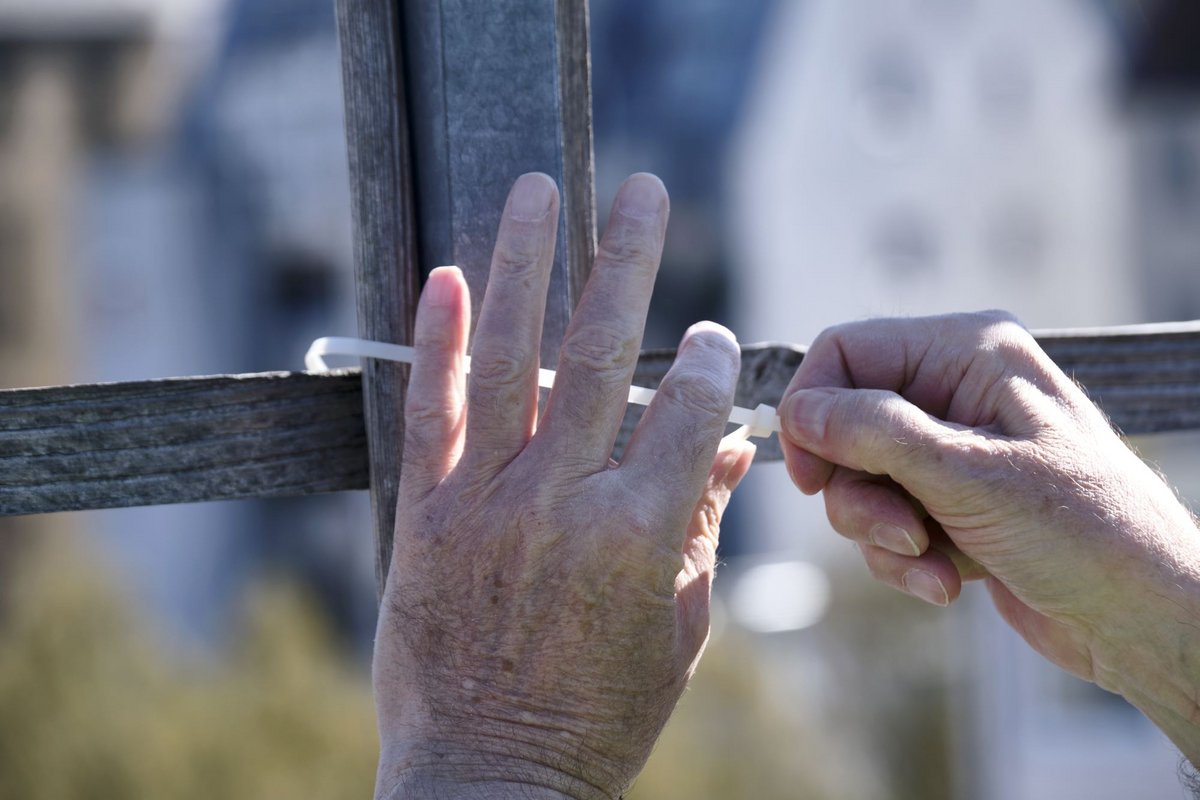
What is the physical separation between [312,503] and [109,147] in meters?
9.19

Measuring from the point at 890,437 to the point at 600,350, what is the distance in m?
0.30

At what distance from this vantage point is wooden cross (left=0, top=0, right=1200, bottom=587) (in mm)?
1087

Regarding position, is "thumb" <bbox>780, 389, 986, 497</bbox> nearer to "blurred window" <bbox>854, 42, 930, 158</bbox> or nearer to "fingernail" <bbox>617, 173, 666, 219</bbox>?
"fingernail" <bbox>617, 173, 666, 219</bbox>

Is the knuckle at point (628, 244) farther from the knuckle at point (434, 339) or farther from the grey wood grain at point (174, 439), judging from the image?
the grey wood grain at point (174, 439)

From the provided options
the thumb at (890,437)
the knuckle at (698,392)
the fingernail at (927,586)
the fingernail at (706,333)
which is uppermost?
the fingernail at (706,333)

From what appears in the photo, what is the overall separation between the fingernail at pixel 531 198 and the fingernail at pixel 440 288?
74 mm

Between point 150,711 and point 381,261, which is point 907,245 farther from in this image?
point 381,261

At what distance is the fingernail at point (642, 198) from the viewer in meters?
1.04

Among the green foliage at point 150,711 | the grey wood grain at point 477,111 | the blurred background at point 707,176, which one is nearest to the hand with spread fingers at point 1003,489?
the grey wood grain at point 477,111

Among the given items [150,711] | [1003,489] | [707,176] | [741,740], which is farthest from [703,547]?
[707,176]

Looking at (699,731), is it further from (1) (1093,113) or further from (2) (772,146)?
(1) (1093,113)

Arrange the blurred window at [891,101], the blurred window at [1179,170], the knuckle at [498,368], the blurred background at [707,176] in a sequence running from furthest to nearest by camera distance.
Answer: the blurred window at [1179,170] < the blurred window at [891,101] < the blurred background at [707,176] < the knuckle at [498,368]

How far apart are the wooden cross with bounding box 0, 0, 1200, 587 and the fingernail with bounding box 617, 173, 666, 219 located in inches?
3.6

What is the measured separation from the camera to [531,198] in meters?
1.02
